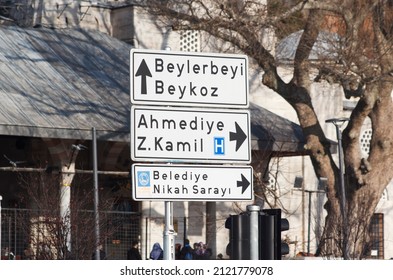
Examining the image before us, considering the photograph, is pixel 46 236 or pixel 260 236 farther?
pixel 46 236

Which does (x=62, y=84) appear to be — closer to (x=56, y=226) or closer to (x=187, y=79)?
(x=56, y=226)

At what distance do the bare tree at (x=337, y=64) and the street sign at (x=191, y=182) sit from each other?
1721cm

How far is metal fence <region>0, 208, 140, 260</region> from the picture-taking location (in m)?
25.9

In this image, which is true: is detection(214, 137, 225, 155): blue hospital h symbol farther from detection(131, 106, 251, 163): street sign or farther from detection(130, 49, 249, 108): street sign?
detection(130, 49, 249, 108): street sign

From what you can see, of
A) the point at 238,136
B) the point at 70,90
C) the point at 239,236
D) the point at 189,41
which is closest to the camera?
the point at 238,136

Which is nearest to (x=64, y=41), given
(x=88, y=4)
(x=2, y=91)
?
(x=88, y=4)

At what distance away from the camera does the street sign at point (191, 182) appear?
12070mm

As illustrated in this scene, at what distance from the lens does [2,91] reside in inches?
1341

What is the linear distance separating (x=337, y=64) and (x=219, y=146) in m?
19.3

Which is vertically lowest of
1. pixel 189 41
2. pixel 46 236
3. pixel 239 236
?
pixel 46 236

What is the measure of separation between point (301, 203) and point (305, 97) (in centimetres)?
988

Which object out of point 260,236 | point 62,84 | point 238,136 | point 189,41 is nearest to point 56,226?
point 62,84

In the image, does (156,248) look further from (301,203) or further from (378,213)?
(378,213)

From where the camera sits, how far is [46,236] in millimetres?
26891
